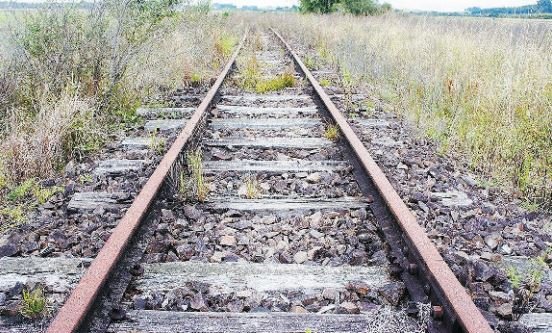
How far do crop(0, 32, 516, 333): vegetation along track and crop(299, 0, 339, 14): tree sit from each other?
87.9 feet

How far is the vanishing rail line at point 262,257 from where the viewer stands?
2.15 m

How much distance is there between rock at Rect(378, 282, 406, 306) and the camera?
2.36 m

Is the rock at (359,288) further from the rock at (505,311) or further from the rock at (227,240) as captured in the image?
the rock at (227,240)

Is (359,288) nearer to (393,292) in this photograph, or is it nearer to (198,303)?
(393,292)

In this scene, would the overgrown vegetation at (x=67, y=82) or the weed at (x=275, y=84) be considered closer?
the overgrown vegetation at (x=67, y=82)

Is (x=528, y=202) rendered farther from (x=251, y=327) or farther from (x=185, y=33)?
(x=185, y=33)

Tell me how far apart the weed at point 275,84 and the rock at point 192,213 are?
14.4ft

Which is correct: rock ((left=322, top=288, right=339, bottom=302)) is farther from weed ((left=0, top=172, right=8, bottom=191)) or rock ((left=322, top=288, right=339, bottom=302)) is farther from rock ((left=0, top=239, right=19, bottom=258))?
weed ((left=0, top=172, right=8, bottom=191))

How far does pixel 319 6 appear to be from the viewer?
3016cm

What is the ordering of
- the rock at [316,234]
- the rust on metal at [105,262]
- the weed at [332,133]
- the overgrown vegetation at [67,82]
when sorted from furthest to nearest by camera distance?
the weed at [332,133] < the overgrown vegetation at [67,82] < the rock at [316,234] < the rust on metal at [105,262]

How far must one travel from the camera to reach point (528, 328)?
2.20 meters

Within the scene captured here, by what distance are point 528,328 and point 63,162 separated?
12.1ft

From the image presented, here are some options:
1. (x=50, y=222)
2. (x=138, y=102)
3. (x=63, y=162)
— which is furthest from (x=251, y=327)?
(x=138, y=102)

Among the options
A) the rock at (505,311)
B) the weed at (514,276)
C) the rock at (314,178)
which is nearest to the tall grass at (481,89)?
the weed at (514,276)
